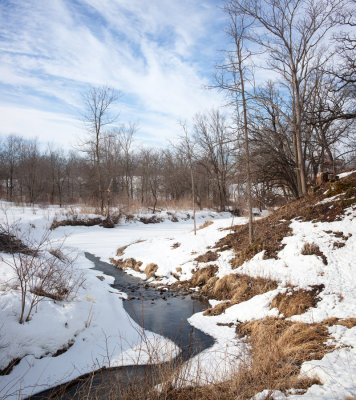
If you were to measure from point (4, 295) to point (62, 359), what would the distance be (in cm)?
175

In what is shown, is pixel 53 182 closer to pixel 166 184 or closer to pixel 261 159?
pixel 166 184

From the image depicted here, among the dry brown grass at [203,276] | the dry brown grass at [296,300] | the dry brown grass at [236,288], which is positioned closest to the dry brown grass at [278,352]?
the dry brown grass at [296,300]

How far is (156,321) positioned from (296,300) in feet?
11.3

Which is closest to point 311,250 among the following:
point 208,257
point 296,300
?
point 296,300

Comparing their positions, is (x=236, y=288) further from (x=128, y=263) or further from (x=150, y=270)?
(x=128, y=263)

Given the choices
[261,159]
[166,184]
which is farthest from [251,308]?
[166,184]

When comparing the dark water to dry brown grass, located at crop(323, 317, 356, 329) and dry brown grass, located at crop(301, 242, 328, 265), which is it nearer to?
dry brown grass, located at crop(323, 317, 356, 329)

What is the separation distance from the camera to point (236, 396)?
2.98m

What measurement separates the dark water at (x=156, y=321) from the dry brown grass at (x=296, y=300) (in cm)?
178

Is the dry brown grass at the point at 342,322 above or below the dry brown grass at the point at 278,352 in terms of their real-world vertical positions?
above

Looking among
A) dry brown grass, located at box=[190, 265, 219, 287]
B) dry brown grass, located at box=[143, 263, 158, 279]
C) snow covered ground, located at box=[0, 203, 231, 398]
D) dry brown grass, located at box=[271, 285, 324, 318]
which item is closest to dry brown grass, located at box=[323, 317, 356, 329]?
dry brown grass, located at box=[271, 285, 324, 318]

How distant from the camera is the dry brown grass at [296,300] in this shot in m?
5.71

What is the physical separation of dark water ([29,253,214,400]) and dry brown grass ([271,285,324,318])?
178 centimetres

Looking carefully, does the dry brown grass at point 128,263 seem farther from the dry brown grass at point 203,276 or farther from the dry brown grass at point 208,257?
the dry brown grass at point 203,276
